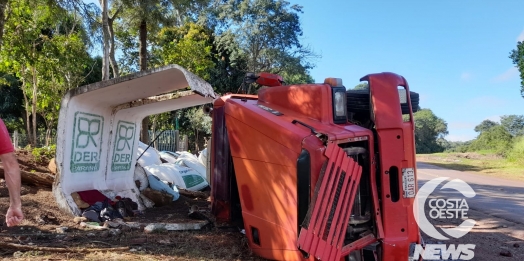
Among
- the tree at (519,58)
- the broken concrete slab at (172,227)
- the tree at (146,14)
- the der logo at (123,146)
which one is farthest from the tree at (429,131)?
the broken concrete slab at (172,227)

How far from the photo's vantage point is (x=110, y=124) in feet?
22.8

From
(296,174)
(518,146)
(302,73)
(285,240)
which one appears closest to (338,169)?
(296,174)

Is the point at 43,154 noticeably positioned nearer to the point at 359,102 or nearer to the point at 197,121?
the point at 359,102

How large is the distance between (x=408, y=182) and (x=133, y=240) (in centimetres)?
274

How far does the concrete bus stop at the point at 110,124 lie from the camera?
5633 millimetres

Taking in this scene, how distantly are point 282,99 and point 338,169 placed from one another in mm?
982

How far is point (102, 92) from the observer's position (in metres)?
6.08

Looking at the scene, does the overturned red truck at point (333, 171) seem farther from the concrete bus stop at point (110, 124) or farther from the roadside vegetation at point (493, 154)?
the roadside vegetation at point (493, 154)

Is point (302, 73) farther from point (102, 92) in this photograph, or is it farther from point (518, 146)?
point (102, 92)

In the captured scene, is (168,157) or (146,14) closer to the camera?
(168,157)

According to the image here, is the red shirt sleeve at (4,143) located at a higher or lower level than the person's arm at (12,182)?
higher

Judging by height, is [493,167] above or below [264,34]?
below

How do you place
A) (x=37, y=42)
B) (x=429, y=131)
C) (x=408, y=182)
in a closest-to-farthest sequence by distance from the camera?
(x=408, y=182) → (x=37, y=42) → (x=429, y=131)

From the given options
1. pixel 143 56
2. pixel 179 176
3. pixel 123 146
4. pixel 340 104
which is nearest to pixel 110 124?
pixel 123 146
